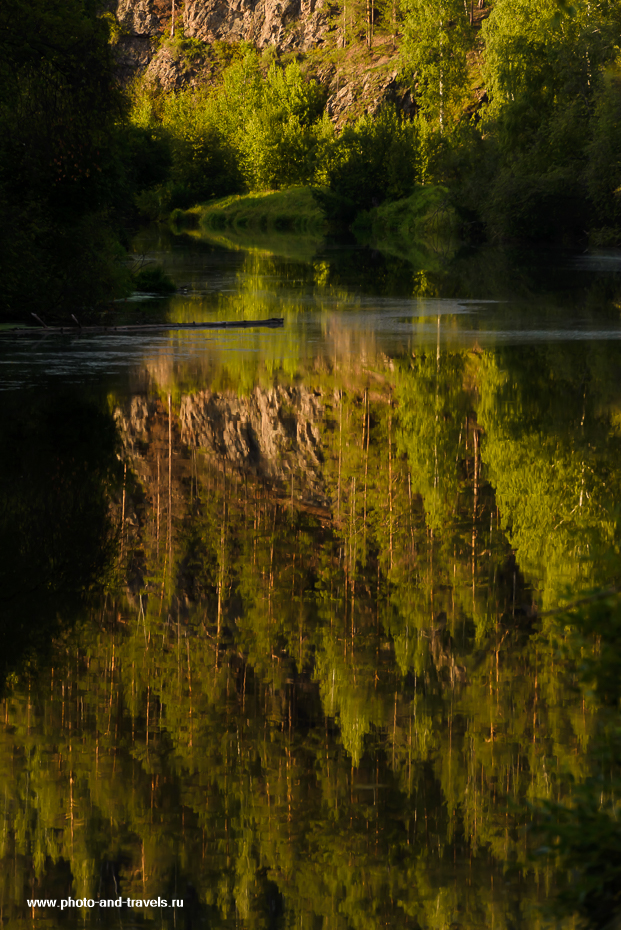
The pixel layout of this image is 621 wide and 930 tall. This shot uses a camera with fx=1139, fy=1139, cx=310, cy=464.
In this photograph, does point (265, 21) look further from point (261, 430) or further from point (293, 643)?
point (293, 643)

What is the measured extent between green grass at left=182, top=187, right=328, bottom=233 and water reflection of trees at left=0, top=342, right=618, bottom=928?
88.5 metres

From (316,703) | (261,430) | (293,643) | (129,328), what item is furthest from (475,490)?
(129,328)

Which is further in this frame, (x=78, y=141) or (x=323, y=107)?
(x=323, y=107)

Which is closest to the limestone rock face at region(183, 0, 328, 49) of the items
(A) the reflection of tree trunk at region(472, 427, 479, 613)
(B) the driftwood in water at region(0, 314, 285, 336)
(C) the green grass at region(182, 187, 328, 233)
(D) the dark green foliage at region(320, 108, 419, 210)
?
(C) the green grass at region(182, 187, 328, 233)

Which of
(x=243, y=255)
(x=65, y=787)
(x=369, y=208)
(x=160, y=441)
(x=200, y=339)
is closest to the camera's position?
(x=65, y=787)

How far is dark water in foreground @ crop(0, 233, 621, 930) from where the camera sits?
226 inches

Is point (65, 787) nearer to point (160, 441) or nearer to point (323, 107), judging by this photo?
point (160, 441)

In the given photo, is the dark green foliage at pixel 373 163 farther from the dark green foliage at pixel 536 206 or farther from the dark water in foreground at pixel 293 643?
the dark water in foreground at pixel 293 643

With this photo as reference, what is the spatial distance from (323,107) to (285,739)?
14305cm

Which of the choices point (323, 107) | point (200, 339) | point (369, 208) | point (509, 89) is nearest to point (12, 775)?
point (200, 339)

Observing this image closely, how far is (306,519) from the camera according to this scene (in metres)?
11.9

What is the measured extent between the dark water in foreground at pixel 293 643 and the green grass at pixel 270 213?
84.3 m

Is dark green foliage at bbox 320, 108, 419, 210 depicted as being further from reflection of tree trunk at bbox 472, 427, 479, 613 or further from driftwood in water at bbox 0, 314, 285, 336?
reflection of tree trunk at bbox 472, 427, 479, 613

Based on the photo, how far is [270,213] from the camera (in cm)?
11250
